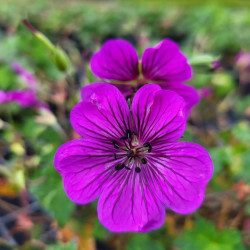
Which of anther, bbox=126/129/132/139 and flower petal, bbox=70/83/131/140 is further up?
flower petal, bbox=70/83/131/140

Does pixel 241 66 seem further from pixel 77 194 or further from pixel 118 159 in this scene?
pixel 77 194

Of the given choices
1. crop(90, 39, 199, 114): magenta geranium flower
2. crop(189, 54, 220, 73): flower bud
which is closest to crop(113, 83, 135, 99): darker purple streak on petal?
crop(90, 39, 199, 114): magenta geranium flower

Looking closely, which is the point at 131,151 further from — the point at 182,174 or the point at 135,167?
the point at 182,174

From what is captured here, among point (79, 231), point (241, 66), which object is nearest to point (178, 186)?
point (79, 231)

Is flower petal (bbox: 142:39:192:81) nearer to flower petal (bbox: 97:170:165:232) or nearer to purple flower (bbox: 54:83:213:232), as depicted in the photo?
purple flower (bbox: 54:83:213:232)

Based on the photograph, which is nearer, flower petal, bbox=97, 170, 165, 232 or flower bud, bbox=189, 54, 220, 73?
flower petal, bbox=97, 170, 165, 232

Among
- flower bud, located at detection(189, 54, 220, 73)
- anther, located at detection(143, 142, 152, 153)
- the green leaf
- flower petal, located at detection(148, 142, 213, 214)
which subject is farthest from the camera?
the green leaf

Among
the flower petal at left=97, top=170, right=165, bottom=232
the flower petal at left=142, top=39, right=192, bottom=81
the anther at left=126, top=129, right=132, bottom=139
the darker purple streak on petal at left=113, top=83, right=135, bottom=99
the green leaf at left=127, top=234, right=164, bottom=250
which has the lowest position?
the green leaf at left=127, top=234, right=164, bottom=250

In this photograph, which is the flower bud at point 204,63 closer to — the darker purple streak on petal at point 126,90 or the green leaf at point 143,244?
the darker purple streak on petal at point 126,90
